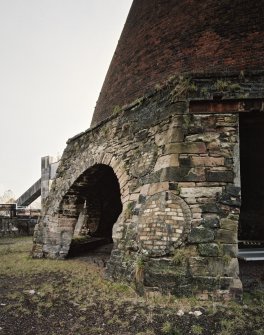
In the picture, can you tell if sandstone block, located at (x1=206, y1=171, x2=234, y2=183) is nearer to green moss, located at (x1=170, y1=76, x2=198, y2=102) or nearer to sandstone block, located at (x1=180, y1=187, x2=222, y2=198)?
sandstone block, located at (x1=180, y1=187, x2=222, y2=198)

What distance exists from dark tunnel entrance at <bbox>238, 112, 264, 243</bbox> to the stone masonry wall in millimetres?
2994

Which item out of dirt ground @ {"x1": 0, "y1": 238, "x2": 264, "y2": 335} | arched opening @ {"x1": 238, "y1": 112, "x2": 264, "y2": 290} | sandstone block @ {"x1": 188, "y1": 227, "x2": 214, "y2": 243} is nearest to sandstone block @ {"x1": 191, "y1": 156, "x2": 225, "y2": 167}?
sandstone block @ {"x1": 188, "y1": 227, "x2": 214, "y2": 243}

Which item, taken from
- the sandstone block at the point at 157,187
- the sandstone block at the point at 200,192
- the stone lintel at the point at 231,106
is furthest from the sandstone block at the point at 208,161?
the stone lintel at the point at 231,106

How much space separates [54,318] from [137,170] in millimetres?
3006

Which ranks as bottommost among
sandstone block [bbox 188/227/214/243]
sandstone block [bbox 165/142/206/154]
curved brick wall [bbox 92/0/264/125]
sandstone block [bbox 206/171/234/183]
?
sandstone block [bbox 188/227/214/243]

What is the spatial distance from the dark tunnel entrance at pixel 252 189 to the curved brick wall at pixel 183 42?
2.57 metres

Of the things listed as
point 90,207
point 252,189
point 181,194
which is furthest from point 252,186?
point 90,207

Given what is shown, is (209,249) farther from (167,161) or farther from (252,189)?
(252,189)

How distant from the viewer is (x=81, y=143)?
8617mm

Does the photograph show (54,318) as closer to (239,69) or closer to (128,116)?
(128,116)

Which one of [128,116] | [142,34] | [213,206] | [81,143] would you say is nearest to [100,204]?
[81,143]

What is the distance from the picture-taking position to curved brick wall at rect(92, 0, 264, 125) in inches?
238

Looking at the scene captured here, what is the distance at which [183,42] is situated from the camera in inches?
266

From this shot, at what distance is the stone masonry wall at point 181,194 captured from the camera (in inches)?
184
